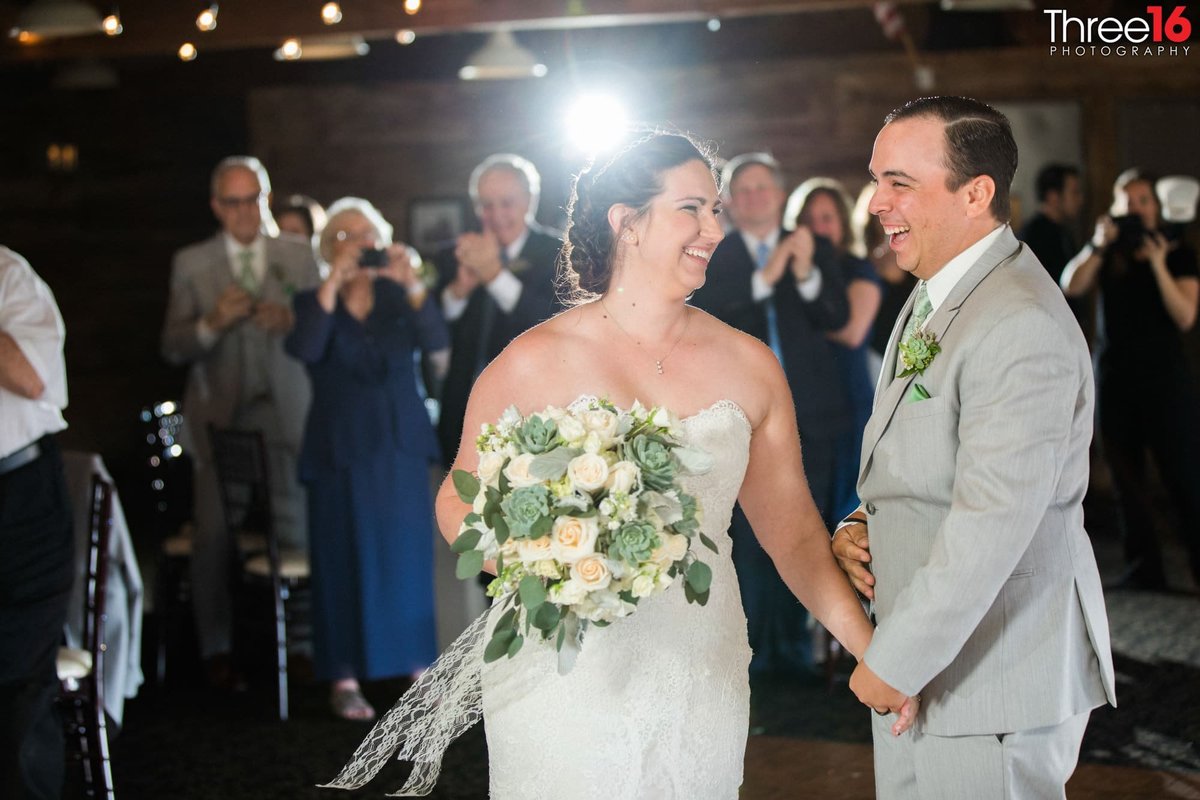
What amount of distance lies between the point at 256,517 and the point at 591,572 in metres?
3.39

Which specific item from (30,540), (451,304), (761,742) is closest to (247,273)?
(451,304)

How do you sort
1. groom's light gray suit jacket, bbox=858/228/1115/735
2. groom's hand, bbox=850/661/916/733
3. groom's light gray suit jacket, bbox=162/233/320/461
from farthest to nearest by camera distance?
groom's light gray suit jacket, bbox=162/233/320/461
groom's hand, bbox=850/661/916/733
groom's light gray suit jacket, bbox=858/228/1115/735

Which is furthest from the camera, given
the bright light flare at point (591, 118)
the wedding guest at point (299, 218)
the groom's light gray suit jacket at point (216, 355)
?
the bright light flare at point (591, 118)

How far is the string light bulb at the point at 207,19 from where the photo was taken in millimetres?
6428

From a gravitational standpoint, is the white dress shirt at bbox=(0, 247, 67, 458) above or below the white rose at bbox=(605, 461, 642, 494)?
above

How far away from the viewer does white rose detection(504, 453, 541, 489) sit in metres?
2.19

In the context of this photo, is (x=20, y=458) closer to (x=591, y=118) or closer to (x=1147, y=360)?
(x=1147, y=360)

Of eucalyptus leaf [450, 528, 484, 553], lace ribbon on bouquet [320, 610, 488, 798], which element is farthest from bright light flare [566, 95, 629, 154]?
eucalyptus leaf [450, 528, 484, 553]

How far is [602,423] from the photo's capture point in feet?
7.24

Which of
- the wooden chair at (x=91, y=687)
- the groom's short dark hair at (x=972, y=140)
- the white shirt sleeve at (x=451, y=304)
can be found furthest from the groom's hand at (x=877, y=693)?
the white shirt sleeve at (x=451, y=304)

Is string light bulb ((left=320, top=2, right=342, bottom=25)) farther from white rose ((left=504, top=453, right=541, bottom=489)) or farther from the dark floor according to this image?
white rose ((left=504, top=453, right=541, bottom=489))

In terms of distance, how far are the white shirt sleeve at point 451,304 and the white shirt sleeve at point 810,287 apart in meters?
1.29

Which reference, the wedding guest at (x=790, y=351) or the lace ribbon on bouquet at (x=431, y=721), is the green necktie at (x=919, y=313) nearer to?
the lace ribbon on bouquet at (x=431, y=721)

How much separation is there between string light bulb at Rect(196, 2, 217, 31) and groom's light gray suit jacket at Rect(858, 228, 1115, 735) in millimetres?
4928
